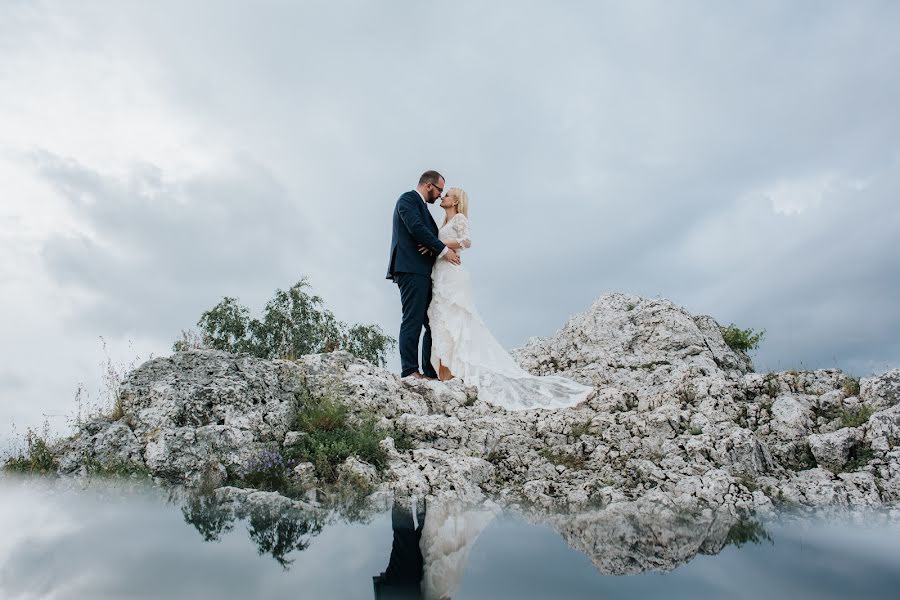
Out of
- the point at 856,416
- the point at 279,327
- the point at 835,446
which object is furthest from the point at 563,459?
the point at 279,327

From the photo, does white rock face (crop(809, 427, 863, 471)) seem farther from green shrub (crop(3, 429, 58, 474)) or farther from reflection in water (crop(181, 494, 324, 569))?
green shrub (crop(3, 429, 58, 474))

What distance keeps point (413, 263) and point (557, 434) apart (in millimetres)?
3904

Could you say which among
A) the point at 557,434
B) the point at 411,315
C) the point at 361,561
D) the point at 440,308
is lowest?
the point at 361,561

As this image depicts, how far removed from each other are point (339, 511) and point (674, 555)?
111 inches

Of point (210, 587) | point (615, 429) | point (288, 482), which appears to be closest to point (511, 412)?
point (615, 429)

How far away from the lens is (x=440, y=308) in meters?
11.5

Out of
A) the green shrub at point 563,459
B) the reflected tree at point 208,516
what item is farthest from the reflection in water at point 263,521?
the green shrub at point 563,459

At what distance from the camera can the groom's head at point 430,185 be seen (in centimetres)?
1199

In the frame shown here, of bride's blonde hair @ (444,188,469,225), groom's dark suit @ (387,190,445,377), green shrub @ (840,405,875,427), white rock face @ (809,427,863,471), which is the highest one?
bride's blonde hair @ (444,188,469,225)

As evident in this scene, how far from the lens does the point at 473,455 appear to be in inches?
328

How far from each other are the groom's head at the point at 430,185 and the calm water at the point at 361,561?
7115 millimetres

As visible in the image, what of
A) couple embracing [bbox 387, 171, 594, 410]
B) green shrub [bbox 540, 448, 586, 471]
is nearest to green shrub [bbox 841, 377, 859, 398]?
couple embracing [bbox 387, 171, 594, 410]

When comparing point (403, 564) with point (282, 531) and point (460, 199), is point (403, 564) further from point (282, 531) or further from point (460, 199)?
point (460, 199)

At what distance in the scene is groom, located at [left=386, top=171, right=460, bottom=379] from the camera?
11305 millimetres
